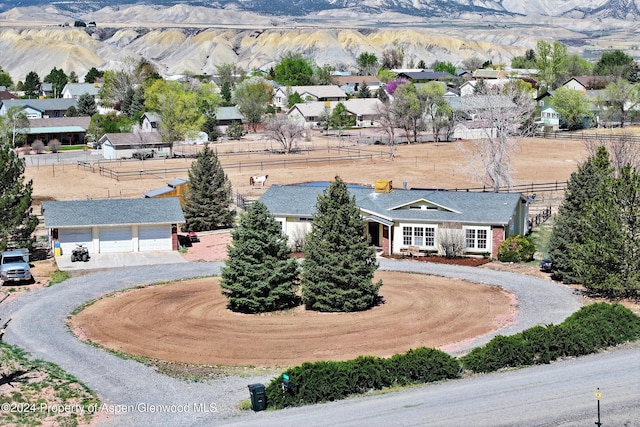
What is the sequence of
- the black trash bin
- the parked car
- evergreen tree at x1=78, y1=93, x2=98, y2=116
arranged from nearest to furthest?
the black trash bin < the parked car < evergreen tree at x1=78, y1=93, x2=98, y2=116

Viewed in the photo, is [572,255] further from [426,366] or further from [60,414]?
[60,414]

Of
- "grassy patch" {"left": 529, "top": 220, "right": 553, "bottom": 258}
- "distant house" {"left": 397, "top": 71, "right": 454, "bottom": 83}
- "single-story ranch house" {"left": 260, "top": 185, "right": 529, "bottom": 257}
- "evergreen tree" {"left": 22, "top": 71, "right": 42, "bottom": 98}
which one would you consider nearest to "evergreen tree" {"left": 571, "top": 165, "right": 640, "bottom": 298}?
"single-story ranch house" {"left": 260, "top": 185, "right": 529, "bottom": 257}

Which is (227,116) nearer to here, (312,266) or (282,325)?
(312,266)

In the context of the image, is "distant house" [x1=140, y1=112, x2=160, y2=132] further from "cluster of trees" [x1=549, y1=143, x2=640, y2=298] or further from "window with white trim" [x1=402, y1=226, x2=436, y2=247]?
"cluster of trees" [x1=549, y1=143, x2=640, y2=298]

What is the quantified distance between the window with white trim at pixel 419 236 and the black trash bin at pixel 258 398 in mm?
22946

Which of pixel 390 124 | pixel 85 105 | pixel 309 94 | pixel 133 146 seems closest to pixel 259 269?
pixel 133 146

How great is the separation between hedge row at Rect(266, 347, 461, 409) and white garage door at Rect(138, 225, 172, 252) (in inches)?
932

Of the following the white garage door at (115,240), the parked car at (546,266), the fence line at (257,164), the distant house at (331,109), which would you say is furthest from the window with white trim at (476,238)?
the distant house at (331,109)

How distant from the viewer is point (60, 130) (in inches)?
4203

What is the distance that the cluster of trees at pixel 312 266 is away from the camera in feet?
120

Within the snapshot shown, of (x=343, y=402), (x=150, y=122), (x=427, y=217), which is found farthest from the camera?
(x=150, y=122)

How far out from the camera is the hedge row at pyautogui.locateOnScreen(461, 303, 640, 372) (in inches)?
1112

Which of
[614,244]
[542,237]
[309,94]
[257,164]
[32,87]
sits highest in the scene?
[32,87]

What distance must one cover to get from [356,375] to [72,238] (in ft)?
83.5
